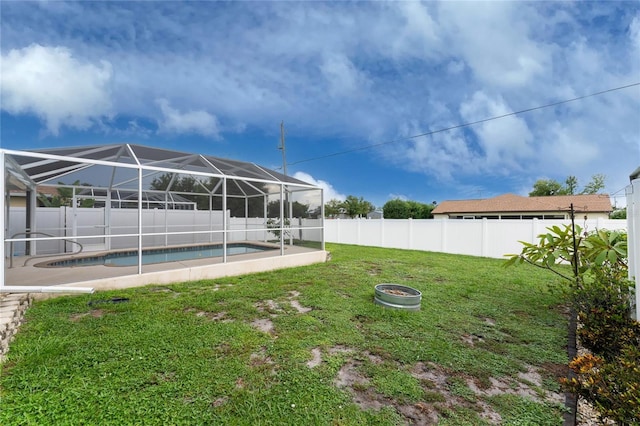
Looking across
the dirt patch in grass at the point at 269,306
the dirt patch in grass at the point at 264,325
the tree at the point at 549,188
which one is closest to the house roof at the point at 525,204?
the tree at the point at 549,188

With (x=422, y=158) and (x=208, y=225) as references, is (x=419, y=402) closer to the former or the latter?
(x=208, y=225)

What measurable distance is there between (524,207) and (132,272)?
27403 mm

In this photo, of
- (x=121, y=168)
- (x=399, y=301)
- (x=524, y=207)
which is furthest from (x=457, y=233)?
(x=524, y=207)

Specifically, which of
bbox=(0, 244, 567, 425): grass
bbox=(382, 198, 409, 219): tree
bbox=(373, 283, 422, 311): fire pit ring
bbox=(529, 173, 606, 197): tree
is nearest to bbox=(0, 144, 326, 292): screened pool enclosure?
bbox=(0, 244, 567, 425): grass

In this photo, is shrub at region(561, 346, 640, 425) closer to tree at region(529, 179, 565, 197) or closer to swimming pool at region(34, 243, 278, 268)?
swimming pool at region(34, 243, 278, 268)

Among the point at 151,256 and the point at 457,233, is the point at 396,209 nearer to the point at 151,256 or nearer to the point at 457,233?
the point at 457,233

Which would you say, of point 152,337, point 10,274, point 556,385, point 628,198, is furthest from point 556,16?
point 10,274

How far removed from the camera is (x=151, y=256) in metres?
9.26

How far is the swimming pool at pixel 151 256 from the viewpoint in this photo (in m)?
7.61

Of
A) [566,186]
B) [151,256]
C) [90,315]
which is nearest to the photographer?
[90,315]

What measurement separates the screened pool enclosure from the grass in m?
1.61

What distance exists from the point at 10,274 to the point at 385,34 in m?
13.5

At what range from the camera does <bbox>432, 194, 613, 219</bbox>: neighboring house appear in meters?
21.6

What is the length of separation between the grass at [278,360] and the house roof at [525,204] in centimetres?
2249
